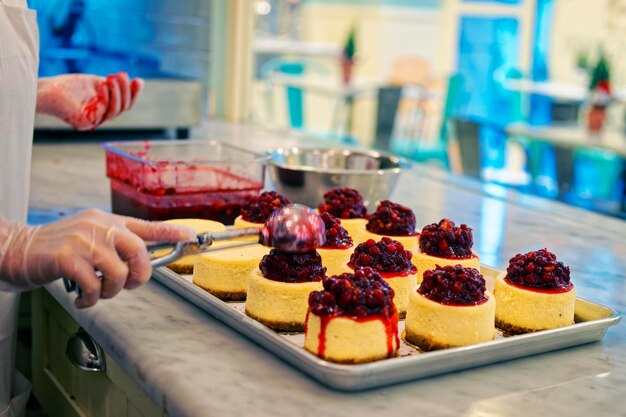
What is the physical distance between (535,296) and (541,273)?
0.13ft

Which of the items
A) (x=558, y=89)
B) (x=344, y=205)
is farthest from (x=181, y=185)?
(x=558, y=89)

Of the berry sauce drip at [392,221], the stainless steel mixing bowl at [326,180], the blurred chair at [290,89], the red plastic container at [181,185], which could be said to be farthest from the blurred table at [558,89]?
the berry sauce drip at [392,221]

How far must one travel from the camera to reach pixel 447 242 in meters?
1.33

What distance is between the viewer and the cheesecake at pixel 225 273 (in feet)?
4.19

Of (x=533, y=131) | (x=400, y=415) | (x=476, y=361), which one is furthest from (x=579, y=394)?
(x=533, y=131)

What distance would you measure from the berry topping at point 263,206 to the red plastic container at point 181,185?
186mm

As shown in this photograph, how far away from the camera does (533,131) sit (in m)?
5.05

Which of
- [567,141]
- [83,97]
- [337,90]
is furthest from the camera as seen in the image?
[337,90]

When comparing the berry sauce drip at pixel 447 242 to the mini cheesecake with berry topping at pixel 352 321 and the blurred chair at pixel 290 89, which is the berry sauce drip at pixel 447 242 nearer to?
the mini cheesecake with berry topping at pixel 352 321

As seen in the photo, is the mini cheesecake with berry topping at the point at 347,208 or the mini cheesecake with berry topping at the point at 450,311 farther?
the mini cheesecake with berry topping at the point at 347,208

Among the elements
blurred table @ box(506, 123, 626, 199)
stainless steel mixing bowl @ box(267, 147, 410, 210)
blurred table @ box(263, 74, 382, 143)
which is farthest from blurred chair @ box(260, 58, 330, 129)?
stainless steel mixing bowl @ box(267, 147, 410, 210)

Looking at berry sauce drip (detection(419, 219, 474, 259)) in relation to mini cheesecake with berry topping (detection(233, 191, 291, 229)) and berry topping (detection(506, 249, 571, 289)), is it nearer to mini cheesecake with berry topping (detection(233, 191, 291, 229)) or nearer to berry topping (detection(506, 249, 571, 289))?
berry topping (detection(506, 249, 571, 289))

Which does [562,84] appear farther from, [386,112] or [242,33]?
[242,33]

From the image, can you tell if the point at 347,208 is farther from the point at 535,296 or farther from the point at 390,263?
the point at 535,296
